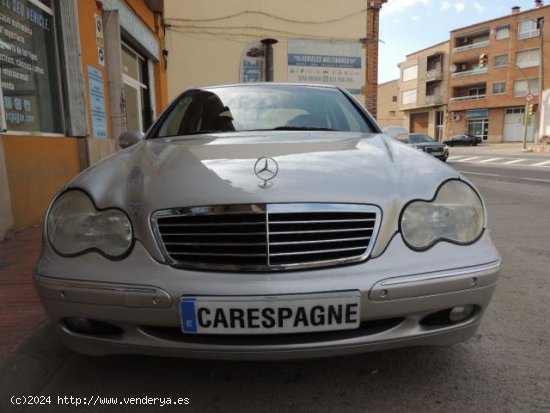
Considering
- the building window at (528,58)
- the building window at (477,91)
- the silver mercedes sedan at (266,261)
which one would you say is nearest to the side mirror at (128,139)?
the silver mercedes sedan at (266,261)

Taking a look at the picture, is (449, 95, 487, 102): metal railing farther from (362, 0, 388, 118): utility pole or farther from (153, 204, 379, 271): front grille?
(153, 204, 379, 271): front grille

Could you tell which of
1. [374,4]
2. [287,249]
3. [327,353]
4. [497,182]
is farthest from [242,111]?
[374,4]

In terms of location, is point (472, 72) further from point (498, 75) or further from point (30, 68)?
point (30, 68)

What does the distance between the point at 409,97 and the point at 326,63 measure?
44989 mm

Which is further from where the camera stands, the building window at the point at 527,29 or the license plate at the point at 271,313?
the building window at the point at 527,29

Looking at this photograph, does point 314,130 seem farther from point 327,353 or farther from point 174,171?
point 327,353

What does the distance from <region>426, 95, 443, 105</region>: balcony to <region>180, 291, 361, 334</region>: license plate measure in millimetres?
53414

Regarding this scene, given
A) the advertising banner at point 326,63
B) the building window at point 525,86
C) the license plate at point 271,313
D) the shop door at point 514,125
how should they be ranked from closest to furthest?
the license plate at point 271,313 < the advertising banner at point 326,63 < the building window at point 525,86 < the shop door at point 514,125

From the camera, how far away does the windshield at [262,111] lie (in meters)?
2.97

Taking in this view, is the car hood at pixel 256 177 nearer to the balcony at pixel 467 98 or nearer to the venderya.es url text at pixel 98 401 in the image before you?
the venderya.es url text at pixel 98 401

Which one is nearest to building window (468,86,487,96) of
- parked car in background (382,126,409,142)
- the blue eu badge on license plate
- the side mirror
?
parked car in background (382,126,409,142)

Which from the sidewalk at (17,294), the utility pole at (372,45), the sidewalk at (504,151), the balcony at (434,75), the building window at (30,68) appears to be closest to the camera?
the sidewalk at (17,294)

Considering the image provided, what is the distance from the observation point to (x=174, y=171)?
1962 mm

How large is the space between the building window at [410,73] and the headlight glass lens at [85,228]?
185 feet
